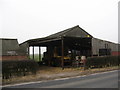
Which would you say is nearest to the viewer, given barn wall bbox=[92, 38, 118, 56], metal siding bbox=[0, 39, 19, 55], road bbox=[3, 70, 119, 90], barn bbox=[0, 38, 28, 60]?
road bbox=[3, 70, 119, 90]

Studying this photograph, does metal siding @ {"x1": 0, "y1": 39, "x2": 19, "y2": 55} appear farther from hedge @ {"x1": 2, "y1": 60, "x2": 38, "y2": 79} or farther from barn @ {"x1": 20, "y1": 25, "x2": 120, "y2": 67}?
hedge @ {"x1": 2, "y1": 60, "x2": 38, "y2": 79}

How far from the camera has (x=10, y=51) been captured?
56.2ft

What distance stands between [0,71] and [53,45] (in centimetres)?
1503

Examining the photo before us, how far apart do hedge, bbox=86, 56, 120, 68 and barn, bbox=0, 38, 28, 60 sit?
7055mm

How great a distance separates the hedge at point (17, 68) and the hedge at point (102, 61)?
20.4 ft

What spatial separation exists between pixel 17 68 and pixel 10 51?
6499mm

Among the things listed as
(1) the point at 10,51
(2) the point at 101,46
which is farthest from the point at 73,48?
(1) the point at 10,51

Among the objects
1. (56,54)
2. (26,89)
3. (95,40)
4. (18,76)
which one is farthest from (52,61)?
(26,89)

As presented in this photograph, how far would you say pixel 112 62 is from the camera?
18078mm

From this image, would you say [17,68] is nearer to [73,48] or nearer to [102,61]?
[102,61]

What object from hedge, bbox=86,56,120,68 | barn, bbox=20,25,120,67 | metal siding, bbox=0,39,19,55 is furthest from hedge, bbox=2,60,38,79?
→ barn, bbox=20,25,120,67

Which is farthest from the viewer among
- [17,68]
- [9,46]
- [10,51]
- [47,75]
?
[9,46]

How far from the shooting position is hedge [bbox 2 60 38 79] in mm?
10555

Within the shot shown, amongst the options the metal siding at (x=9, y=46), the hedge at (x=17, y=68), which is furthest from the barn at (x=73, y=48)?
the hedge at (x=17, y=68)
